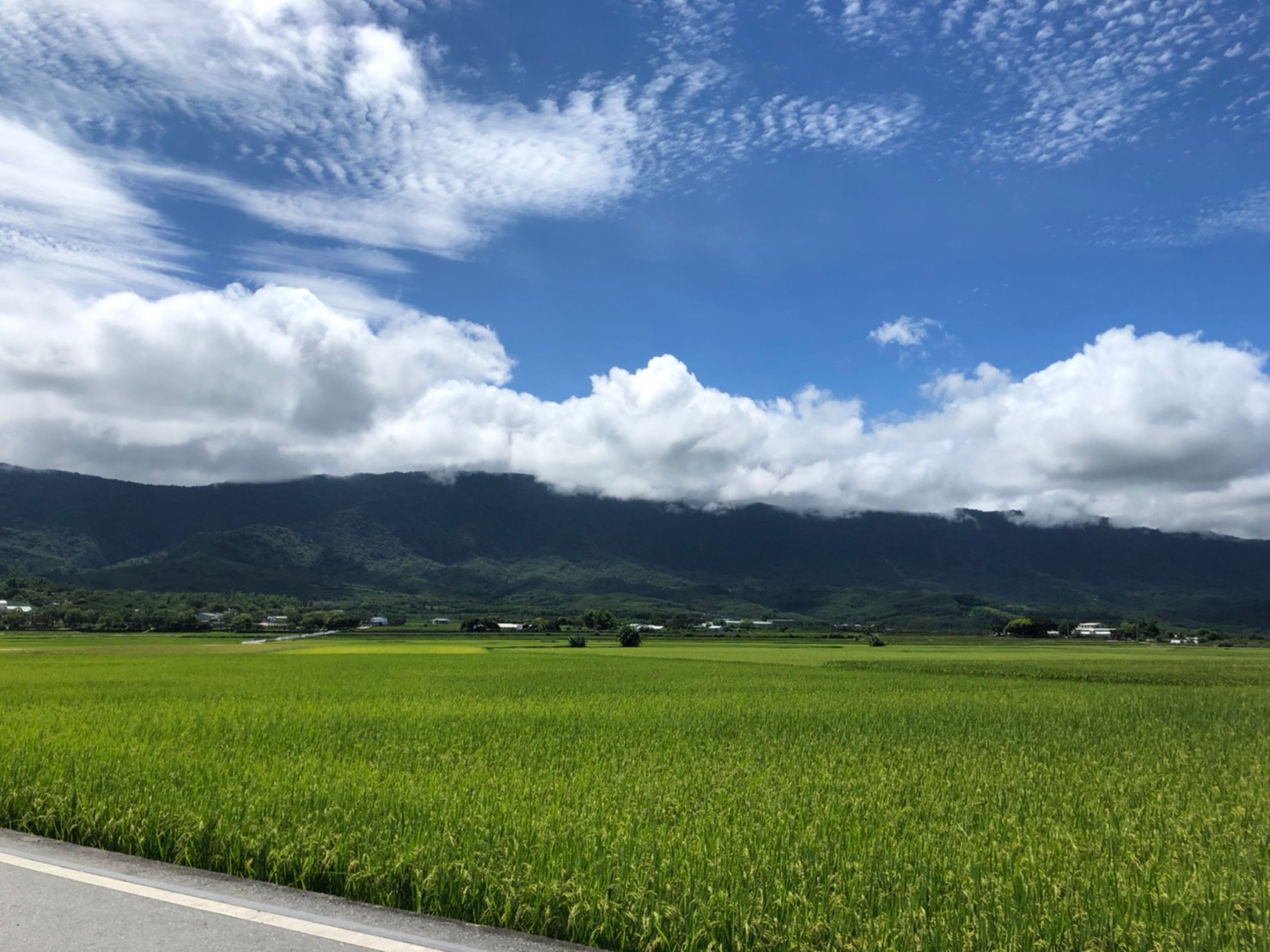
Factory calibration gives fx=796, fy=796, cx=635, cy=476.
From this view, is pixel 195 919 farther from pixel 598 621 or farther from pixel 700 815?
pixel 598 621

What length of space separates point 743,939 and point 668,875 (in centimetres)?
121

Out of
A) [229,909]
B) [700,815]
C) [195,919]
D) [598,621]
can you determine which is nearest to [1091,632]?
[598,621]

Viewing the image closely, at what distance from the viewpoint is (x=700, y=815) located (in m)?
9.94

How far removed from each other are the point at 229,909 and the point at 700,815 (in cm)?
529

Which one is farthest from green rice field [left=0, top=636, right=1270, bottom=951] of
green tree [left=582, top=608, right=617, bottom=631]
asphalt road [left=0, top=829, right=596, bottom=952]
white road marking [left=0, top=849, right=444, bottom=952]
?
green tree [left=582, top=608, right=617, bottom=631]

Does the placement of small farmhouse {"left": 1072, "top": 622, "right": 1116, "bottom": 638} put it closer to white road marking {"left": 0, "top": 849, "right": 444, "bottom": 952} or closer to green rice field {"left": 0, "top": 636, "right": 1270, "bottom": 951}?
green rice field {"left": 0, "top": 636, "right": 1270, "bottom": 951}

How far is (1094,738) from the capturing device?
19.9 meters

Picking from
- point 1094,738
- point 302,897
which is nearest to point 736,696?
point 1094,738

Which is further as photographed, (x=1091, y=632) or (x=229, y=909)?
(x=1091, y=632)

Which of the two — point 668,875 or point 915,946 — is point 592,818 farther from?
point 915,946

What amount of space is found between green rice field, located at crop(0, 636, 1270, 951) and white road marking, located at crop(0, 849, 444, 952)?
1003 mm

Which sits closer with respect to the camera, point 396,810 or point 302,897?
point 302,897

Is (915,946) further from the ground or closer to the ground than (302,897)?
further from the ground

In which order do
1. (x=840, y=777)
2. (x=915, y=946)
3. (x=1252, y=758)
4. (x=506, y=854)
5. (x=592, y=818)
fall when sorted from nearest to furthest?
1. (x=915, y=946)
2. (x=506, y=854)
3. (x=592, y=818)
4. (x=840, y=777)
5. (x=1252, y=758)
